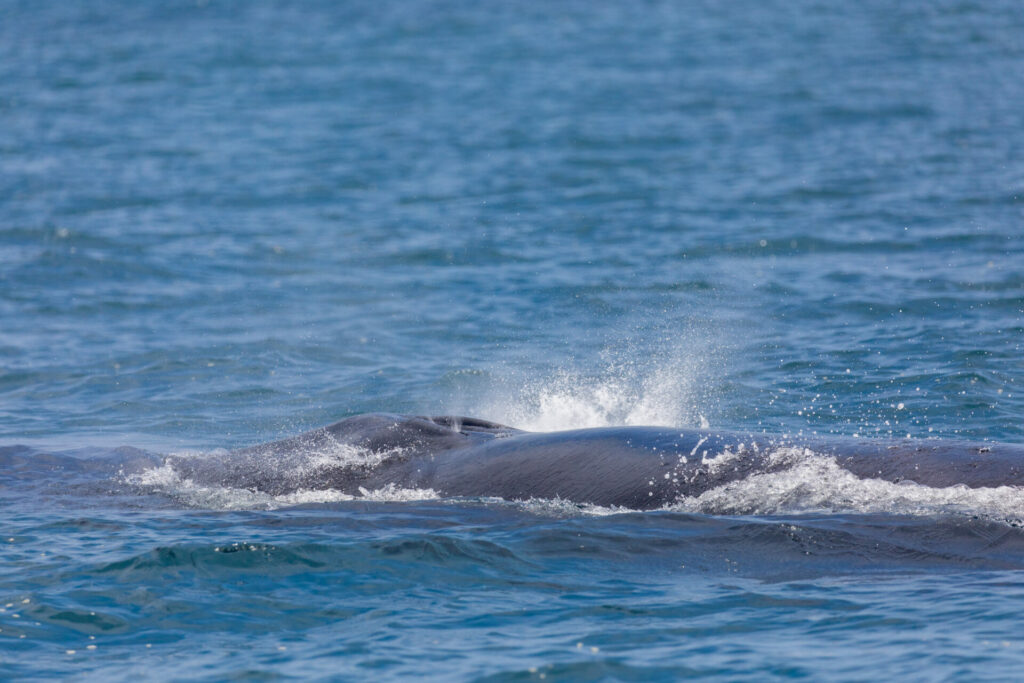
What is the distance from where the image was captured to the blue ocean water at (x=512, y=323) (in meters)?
8.89

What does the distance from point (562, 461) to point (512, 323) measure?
33.7 feet

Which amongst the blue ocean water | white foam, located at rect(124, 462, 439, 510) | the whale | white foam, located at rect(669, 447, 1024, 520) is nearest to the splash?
the blue ocean water

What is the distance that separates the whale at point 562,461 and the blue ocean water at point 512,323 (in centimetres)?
23

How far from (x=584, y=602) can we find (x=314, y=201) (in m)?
22.8

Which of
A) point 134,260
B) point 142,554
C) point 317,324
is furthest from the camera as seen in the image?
point 134,260

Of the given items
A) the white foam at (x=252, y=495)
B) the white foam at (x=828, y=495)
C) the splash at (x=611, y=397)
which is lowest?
the splash at (x=611, y=397)

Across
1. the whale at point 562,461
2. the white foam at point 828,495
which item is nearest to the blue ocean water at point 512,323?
the white foam at point 828,495

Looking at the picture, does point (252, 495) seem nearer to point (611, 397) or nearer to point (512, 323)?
point (611, 397)

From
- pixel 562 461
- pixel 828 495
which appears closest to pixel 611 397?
pixel 562 461

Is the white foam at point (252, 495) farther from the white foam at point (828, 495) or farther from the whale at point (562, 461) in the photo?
the white foam at point (828, 495)

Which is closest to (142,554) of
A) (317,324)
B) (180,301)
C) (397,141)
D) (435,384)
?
(435,384)

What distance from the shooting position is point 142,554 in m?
10.2

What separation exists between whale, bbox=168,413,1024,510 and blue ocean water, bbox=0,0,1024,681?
0.75 ft

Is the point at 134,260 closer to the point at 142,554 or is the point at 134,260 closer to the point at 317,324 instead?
the point at 317,324
